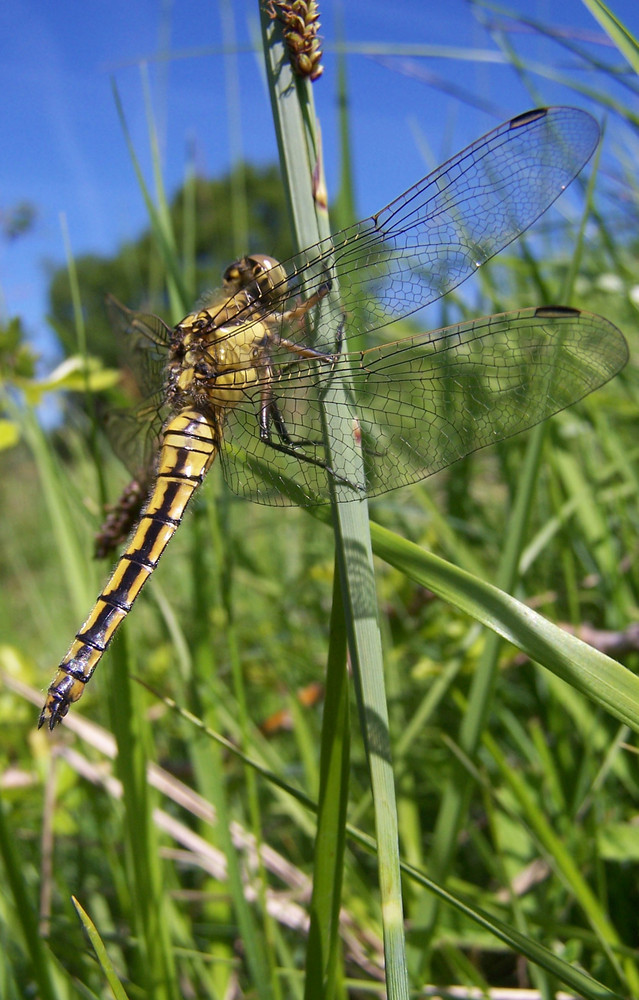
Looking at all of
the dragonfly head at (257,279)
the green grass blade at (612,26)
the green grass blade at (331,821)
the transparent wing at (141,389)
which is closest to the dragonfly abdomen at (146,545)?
the transparent wing at (141,389)

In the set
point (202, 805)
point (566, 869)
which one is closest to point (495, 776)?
point (566, 869)

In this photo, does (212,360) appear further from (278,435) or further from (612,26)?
(612,26)

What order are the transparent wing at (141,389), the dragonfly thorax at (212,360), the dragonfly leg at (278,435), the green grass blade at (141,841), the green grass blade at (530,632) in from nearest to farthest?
the green grass blade at (530,632) < the green grass blade at (141,841) < the dragonfly leg at (278,435) < the dragonfly thorax at (212,360) < the transparent wing at (141,389)

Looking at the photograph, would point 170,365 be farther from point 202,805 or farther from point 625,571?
point 625,571

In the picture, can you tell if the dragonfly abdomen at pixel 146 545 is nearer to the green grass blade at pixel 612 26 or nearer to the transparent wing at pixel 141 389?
the transparent wing at pixel 141 389

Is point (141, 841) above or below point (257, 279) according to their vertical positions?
below

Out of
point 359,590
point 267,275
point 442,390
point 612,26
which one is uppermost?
point 267,275

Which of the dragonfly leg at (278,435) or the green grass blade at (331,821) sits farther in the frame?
the dragonfly leg at (278,435)

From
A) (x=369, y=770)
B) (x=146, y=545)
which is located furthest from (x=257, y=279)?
(x=369, y=770)
